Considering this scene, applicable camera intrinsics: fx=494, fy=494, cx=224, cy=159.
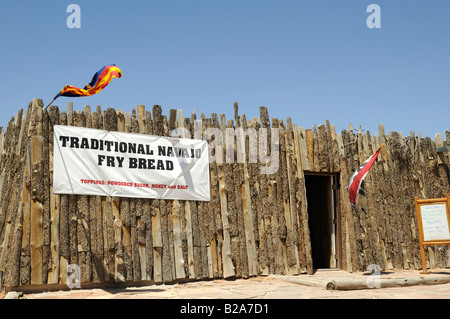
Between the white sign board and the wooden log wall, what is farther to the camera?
the white sign board

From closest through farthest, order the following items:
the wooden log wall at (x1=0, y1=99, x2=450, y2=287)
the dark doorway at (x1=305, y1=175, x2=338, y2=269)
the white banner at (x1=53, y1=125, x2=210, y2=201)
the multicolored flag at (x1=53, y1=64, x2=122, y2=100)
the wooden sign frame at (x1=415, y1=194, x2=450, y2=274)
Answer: the wooden log wall at (x1=0, y1=99, x2=450, y2=287)
the white banner at (x1=53, y1=125, x2=210, y2=201)
the multicolored flag at (x1=53, y1=64, x2=122, y2=100)
the wooden sign frame at (x1=415, y1=194, x2=450, y2=274)
the dark doorway at (x1=305, y1=175, x2=338, y2=269)

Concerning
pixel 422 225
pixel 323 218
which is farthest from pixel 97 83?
pixel 422 225

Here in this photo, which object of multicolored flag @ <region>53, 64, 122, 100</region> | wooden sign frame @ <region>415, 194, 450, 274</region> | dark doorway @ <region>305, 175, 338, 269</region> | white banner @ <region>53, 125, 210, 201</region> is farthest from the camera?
dark doorway @ <region>305, 175, 338, 269</region>

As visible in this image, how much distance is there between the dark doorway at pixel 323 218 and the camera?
36.4 feet

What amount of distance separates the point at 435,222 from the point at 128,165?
600cm

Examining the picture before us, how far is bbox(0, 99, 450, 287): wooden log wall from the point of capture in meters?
8.13

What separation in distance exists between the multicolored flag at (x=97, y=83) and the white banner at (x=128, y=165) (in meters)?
0.63

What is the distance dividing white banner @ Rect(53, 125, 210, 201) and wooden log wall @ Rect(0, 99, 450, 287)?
151mm

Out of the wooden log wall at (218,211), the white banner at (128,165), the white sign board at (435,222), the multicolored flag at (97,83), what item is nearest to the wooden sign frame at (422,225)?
the white sign board at (435,222)

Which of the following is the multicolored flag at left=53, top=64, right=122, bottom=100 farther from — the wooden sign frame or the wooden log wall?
the wooden sign frame

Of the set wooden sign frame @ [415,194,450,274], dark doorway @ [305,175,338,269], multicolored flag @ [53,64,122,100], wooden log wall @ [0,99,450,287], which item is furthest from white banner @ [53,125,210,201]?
wooden sign frame @ [415,194,450,274]
